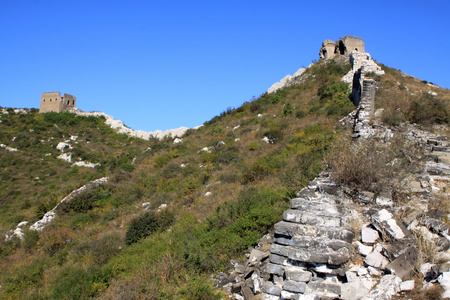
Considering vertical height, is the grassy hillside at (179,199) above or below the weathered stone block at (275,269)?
above

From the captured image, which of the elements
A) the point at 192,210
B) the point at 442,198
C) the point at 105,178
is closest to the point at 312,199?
the point at 442,198

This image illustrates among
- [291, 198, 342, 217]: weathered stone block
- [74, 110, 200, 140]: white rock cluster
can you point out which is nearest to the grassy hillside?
[291, 198, 342, 217]: weathered stone block

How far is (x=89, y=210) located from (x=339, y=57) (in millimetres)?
21740

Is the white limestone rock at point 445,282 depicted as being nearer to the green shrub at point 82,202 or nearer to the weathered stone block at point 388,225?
the weathered stone block at point 388,225

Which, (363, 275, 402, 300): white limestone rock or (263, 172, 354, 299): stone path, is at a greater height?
(263, 172, 354, 299): stone path

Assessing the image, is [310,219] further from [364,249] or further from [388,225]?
[388,225]

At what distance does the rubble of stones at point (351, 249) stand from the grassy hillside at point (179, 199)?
965 mm

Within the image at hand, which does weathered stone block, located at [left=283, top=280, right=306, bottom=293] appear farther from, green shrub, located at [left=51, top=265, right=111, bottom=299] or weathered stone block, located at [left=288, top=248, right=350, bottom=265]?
green shrub, located at [left=51, top=265, right=111, bottom=299]

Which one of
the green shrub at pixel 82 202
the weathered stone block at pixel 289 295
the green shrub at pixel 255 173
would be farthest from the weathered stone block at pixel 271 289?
the green shrub at pixel 82 202

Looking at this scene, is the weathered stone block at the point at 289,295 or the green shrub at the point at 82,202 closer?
A: the weathered stone block at the point at 289,295

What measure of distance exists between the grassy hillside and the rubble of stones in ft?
3.17

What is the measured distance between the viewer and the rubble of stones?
119 inches

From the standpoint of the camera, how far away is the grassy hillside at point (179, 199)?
A: 5.56 meters

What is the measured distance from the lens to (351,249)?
11.3 ft
